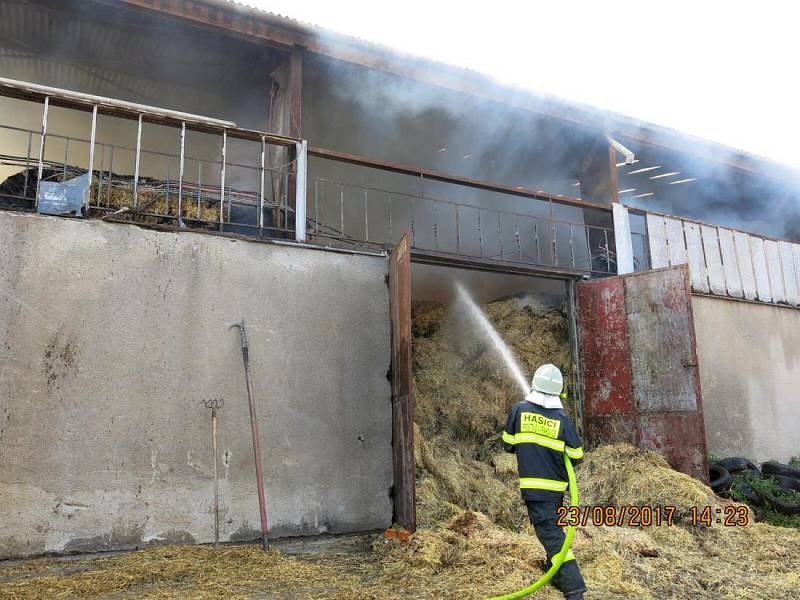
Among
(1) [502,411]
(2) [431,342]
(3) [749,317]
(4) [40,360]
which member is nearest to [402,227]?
(2) [431,342]

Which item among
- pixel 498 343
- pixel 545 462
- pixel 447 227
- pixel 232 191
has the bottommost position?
pixel 545 462

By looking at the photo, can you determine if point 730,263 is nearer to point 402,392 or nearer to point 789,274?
point 789,274

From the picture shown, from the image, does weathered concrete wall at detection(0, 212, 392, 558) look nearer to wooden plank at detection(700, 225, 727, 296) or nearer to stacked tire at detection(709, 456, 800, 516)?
stacked tire at detection(709, 456, 800, 516)

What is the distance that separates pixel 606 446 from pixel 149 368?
5.83 m

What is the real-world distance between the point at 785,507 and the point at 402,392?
5.04 meters

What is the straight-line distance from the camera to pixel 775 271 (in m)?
11.1

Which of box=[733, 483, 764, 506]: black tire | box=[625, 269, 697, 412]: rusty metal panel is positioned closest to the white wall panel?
box=[625, 269, 697, 412]: rusty metal panel

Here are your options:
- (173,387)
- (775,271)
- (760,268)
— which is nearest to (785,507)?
(760,268)

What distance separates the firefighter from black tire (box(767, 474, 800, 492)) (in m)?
5.56

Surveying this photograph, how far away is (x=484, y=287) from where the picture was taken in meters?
11.3

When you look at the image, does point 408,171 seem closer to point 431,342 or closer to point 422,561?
point 431,342

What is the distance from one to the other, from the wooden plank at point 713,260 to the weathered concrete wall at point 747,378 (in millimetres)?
305

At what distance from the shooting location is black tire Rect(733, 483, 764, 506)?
741 cm

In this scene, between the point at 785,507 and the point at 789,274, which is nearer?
the point at 785,507
